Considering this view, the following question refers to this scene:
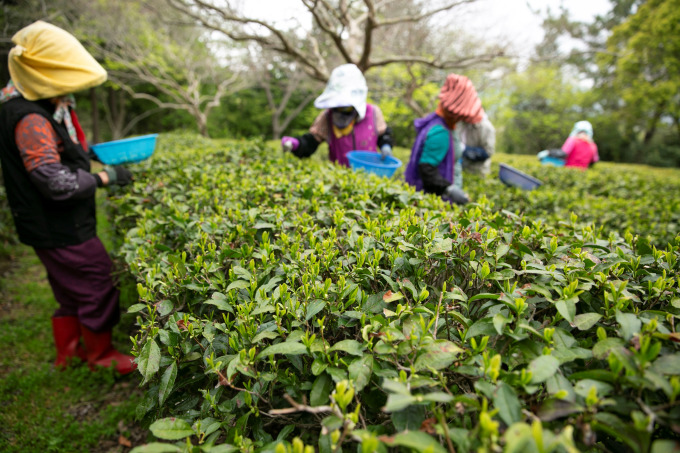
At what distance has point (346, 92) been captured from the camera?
3.90 meters

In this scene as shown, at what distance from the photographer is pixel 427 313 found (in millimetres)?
1083

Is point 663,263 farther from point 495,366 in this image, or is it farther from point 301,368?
point 301,368

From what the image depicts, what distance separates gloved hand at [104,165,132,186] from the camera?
276 centimetres

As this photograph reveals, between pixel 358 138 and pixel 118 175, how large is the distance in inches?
96.5

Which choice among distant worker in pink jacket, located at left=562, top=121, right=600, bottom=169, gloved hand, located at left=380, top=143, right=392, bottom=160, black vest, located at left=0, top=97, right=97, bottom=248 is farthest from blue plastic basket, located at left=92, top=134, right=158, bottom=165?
distant worker in pink jacket, located at left=562, top=121, right=600, bottom=169

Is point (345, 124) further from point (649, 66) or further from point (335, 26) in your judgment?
point (649, 66)

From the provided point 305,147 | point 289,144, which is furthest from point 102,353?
point 305,147

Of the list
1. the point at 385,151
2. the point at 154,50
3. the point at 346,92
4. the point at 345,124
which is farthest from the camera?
the point at 154,50

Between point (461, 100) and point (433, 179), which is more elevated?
point (461, 100)

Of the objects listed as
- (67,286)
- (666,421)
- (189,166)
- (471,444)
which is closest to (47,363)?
(67,286)

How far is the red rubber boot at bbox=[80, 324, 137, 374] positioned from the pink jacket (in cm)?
819

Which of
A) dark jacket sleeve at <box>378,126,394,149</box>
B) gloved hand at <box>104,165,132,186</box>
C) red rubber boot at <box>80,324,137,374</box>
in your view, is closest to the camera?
gloved hand at <box>104,165,132,186</box>

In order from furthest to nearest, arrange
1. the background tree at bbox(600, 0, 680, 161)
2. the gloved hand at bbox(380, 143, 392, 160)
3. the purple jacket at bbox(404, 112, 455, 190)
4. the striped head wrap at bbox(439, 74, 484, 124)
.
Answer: the background tree at bbox(600, 0, 680, 161)
the gloved hand at bbox(380, 143, 392, 160)
the purple jacket at bbox(404, 112, 455, 190)
the striped head wrap at bbox(439, 74, 484, 124)

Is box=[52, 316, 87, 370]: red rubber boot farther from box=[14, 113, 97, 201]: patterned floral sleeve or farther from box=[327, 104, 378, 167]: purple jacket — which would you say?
box=[327, 104, 378, 167]: purple jacket
